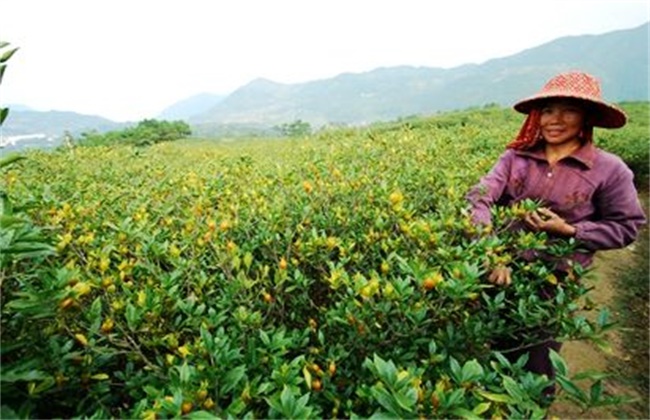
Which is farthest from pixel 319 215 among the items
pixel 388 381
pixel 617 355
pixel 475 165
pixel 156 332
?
pixel 617 355

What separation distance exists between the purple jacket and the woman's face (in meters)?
0.09

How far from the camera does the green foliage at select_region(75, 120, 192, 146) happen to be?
28.4 meters

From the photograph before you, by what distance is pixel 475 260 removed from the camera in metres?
1.98

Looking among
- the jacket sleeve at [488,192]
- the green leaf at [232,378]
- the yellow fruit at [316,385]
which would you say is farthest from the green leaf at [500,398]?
the jacket sleeve at [488,192]

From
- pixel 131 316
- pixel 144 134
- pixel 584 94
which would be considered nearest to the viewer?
pixel 131 316

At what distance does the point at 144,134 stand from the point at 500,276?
31.0 m

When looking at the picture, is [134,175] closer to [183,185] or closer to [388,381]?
[183,185]

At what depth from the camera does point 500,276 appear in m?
2.05

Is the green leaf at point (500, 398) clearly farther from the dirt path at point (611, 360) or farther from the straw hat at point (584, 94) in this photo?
the straw hat at point (584, 94)

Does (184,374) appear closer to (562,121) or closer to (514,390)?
(514,390)

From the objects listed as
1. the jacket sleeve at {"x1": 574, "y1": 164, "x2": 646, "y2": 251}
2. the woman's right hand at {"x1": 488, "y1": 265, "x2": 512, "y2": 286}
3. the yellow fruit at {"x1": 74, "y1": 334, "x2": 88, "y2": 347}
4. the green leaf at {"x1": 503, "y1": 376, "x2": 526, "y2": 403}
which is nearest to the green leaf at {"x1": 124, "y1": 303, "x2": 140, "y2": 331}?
the yellow fruit at {"x1": 74, "y1": 334, "x2": 88, "y2": 347}

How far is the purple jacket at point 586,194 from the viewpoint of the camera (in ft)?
8.05

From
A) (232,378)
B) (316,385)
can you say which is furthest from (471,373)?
(232,378)

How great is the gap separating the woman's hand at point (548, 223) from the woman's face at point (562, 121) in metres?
0.44
